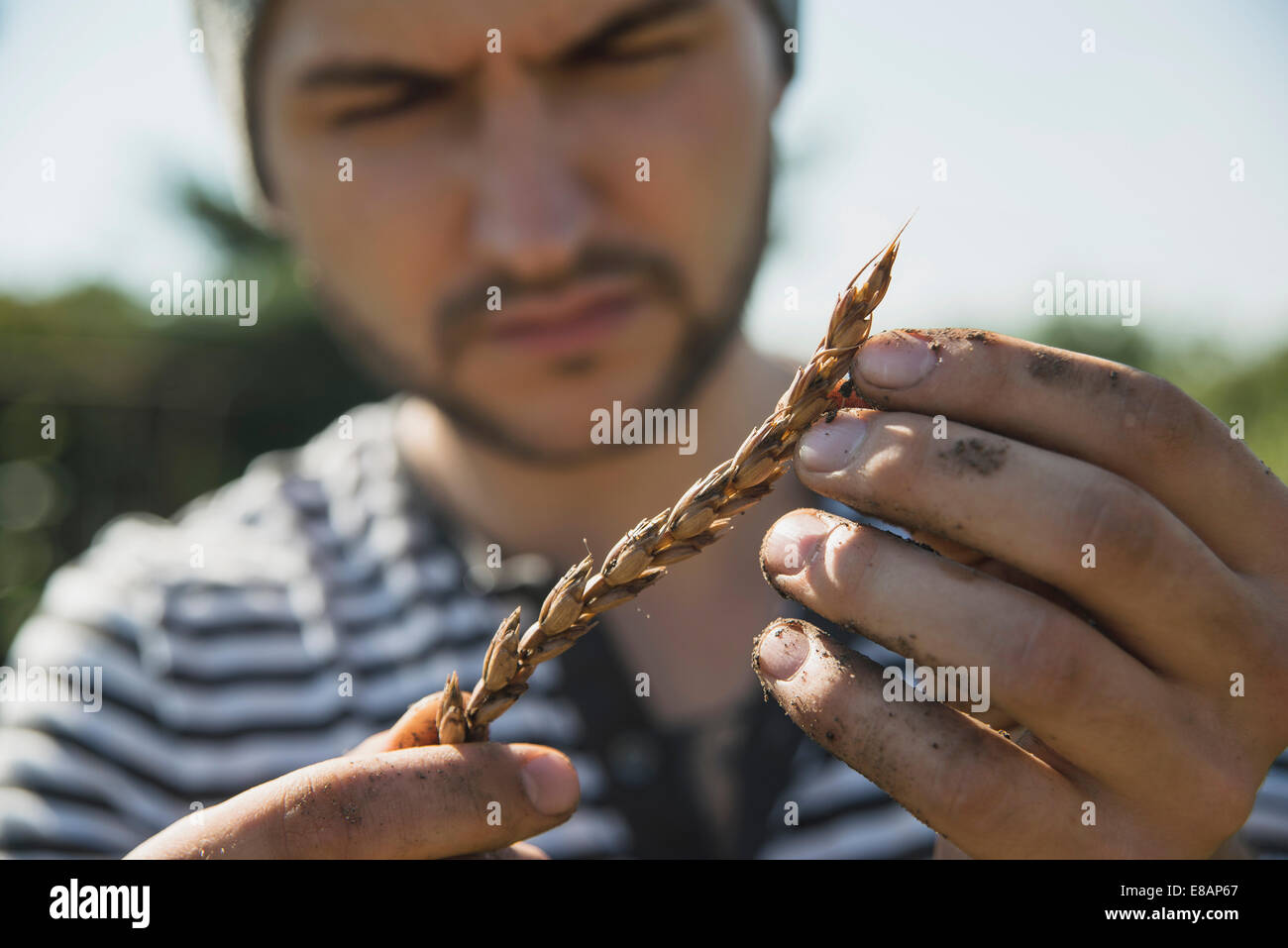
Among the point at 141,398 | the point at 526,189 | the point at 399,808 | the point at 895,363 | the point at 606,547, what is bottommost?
the point at 399,808

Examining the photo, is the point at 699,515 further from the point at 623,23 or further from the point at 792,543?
the point at 623,23

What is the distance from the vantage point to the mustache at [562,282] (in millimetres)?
2615

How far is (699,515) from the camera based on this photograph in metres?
1.21

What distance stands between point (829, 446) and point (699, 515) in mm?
253

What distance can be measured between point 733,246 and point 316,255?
59.8 inches

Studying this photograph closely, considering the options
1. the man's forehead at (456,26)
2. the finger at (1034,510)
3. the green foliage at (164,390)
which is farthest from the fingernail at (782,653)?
the green foliage at (164,390)

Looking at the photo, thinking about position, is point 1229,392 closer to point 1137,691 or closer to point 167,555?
point 1137,691

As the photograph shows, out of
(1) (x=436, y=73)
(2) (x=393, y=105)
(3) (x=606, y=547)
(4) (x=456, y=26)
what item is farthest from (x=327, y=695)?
(4) (x=456, y=26)

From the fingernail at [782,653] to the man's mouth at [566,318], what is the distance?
1508 millimetres

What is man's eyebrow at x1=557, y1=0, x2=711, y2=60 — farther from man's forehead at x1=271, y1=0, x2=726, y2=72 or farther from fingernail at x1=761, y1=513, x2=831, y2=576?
fingernail at x1=761, y1=513, x2=831, y2=576

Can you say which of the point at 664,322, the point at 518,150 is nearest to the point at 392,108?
the point at 518,150

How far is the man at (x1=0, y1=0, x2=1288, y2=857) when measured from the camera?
52.0 inches
